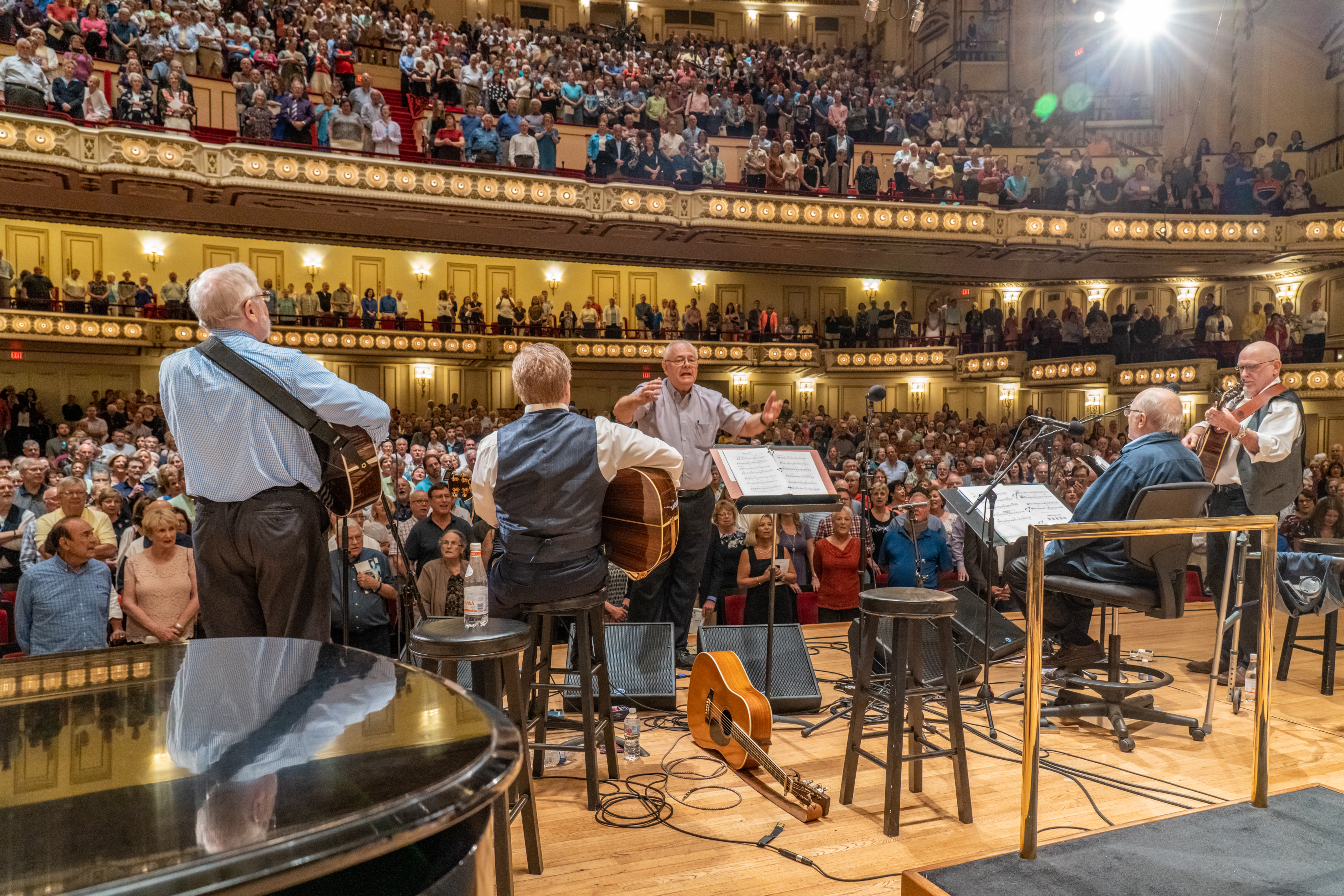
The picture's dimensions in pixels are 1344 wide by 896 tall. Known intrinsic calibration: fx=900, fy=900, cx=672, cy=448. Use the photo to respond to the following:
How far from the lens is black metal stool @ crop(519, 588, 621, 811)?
8.80 ft

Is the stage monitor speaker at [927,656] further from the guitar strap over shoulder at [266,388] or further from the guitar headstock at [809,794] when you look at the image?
the guitar strap over shoulder at [266,388]

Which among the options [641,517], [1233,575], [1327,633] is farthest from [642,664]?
[1327,633]

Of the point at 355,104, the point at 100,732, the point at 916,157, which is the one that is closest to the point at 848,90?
the point at 916,157

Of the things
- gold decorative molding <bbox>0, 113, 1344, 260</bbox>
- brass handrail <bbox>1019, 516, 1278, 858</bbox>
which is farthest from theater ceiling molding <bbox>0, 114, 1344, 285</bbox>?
brass handrail <bbox>1019, 516, 1278, 858</bbox>

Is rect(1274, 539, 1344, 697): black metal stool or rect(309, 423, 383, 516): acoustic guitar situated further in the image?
rect(1274, 539, 1344, 697): black metal stool

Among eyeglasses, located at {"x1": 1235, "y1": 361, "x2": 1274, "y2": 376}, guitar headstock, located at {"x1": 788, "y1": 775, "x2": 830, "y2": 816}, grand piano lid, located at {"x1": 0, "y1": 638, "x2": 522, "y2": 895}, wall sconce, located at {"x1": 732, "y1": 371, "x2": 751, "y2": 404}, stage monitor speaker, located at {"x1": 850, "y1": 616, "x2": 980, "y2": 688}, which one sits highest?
wall sconce, located at {"x1": 732, "y1": 371, "x2": 751, "y2": 404}

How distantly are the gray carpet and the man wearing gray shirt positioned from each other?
1975 millimetres

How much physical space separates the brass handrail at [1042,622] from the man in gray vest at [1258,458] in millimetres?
1567

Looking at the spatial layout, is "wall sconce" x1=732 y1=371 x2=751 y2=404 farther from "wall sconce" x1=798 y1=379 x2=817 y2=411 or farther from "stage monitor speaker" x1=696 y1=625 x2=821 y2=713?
"stage monitor speaker" x1=696 y1=625 x2=821 y2=713

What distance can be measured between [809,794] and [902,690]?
427mm

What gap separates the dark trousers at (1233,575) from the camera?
3.93 metres

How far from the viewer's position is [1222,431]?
4.01 metres

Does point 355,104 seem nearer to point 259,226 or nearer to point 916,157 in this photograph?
point 259,226

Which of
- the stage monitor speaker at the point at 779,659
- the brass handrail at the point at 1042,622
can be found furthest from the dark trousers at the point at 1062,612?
the brass handrail at the point at 1042,622
